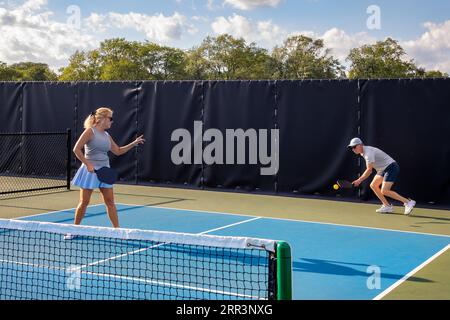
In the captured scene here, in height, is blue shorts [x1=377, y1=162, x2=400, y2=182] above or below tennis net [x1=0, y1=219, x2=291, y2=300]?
above

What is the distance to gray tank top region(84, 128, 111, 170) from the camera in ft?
24.7

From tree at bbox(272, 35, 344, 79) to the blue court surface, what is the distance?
74.8m

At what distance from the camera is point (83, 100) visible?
15.8 meters

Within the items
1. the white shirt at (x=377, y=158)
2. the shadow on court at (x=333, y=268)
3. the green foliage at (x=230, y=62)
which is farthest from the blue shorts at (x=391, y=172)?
the green foliage at (x=230, y=62)

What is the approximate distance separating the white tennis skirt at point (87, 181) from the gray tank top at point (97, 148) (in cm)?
16

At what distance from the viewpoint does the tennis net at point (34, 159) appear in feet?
52.0

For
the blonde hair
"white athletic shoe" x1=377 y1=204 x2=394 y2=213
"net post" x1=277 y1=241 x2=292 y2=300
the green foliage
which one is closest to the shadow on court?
the blonde hair

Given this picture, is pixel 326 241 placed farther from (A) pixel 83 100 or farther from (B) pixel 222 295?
(A) pixel 83 100

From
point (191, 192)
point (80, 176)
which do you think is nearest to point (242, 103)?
point (191, 192)

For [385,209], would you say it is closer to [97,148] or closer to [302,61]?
[97,148]

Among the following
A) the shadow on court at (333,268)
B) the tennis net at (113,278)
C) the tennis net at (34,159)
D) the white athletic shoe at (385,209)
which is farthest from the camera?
the tennis net at (34,159)

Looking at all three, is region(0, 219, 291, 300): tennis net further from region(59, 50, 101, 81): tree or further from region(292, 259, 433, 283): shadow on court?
region(59, 50, 101, 81): tree

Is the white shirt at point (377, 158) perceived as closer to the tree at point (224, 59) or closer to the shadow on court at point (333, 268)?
the shadow on court at point (333, 268)

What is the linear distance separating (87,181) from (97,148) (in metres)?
0.46
